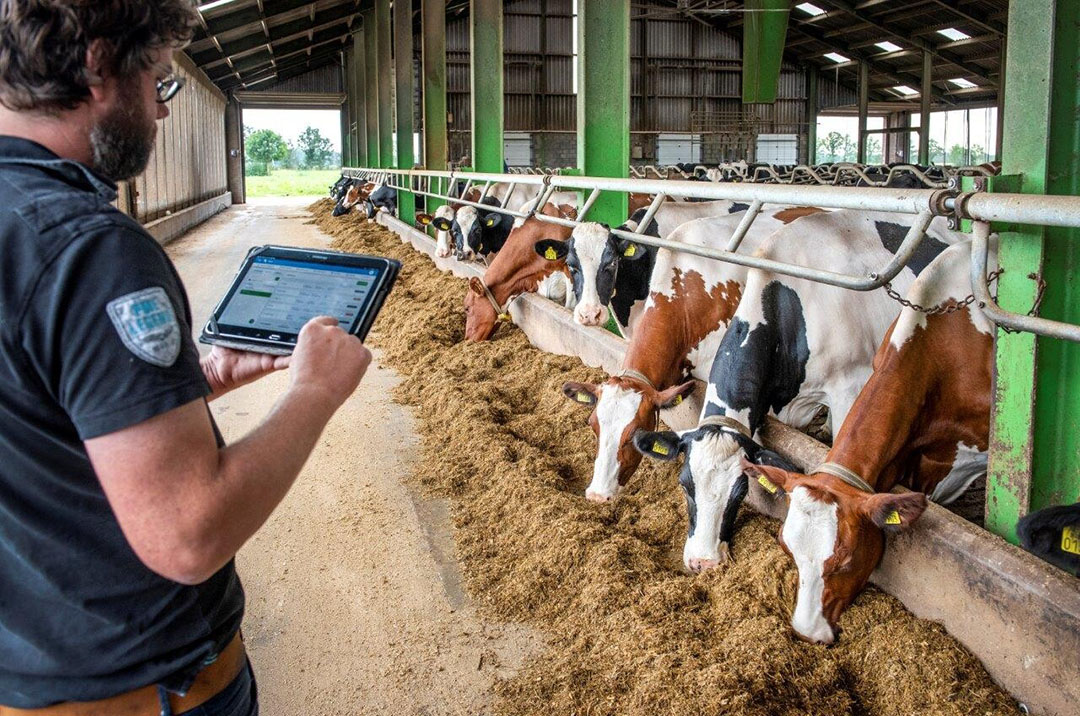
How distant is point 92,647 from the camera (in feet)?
4.03

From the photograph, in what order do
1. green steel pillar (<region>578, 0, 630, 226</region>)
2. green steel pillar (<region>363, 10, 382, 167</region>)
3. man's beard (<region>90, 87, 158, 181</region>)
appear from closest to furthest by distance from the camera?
man's beard (<region>90, 87, 158, 181</region>), green steel pillar (<region>578, 0, 630, 226</region>), green steel pillar (<region>363, 10, 382, 167</region>)

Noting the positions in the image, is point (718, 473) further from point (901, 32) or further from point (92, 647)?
point (901, 32)

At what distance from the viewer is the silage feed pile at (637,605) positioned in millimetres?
2568

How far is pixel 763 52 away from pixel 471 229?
8151 mm

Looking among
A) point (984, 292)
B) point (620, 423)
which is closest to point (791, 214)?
point (620, 423)

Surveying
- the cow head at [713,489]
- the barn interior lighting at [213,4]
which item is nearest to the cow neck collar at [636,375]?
the cow head at [713,489]

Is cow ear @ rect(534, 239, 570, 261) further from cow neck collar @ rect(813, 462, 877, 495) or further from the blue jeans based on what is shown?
the blue jeans

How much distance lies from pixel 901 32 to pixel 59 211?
28458 mm

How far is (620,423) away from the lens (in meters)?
4.16

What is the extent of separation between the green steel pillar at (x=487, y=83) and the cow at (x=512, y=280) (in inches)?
150

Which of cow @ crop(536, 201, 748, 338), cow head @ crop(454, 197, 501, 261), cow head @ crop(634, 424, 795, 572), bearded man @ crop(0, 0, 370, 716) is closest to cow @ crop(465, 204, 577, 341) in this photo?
cow head @ crop(454, 197, 501, 261)

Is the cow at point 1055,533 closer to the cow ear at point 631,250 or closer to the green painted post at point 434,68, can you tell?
the cow ear at point 631,250

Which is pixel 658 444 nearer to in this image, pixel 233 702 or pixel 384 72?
pixel 233 702

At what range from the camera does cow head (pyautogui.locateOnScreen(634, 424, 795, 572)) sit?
3438 millimetres
